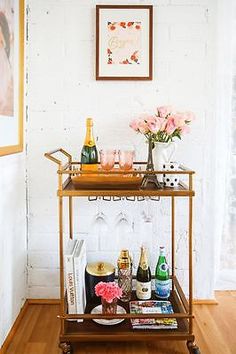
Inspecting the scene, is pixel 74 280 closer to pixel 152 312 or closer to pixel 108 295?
pixel 108 295

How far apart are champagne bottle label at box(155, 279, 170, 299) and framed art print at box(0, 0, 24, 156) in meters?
0.94

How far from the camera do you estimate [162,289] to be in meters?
2.04

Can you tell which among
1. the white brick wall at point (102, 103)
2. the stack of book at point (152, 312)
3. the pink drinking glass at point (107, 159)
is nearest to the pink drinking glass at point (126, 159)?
the pink drinking glass at point (107, 159)

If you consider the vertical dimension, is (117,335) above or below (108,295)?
below

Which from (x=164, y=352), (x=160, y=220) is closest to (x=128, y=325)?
(x=164, y=352)

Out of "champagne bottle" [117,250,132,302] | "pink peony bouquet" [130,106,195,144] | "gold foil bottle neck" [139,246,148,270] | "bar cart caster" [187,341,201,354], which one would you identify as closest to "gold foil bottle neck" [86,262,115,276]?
"champagne bottle" [117,250,132,302]

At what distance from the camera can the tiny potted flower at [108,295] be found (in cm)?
178

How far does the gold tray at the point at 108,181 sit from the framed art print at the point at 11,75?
355 millimetres

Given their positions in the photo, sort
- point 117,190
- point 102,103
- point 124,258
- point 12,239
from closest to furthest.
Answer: point 117,190
point 12,239
point 124,258
point 102,103

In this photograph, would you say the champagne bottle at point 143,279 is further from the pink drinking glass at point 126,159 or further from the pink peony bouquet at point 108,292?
the pink drinking glass at point 126,159

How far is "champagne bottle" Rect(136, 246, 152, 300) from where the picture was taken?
2.04 m

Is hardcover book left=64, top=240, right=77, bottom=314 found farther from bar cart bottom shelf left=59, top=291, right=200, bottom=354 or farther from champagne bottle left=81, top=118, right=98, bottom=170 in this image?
champagne bottle left=81, top=118, right=98, bottom=170

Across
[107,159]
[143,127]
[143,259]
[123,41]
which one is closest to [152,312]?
[143,259]

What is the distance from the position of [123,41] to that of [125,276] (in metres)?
1.18
